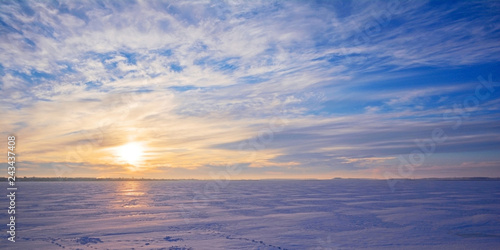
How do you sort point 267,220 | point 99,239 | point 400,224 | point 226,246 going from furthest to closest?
point 267,220 → point 400,224 → point 99,239 → point 226,246

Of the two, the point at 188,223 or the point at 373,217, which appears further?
the point at 373,217

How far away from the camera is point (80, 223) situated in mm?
14227

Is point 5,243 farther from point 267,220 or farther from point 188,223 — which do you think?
point 267,220

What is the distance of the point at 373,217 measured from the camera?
620 inches

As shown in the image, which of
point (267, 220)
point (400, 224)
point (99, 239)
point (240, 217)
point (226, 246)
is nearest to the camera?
point (226, 246)

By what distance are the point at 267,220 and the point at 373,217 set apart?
560 cm

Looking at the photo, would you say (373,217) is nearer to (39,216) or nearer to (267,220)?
(267,220)

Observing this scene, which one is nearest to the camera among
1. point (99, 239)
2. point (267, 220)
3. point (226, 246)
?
point (226, 246)

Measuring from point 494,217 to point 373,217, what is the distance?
6097 millimetres

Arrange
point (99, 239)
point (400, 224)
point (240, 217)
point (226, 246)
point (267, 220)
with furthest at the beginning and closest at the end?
point (240, 217), point (267, 220), point (400, 224), point (99, 239), point (226, 246)

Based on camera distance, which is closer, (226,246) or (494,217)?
(226,246)

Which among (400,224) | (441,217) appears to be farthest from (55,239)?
(441,217)

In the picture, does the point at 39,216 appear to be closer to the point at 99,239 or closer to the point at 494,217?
the point at 99,239

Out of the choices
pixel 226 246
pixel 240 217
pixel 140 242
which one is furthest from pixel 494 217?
pixel 140 242
